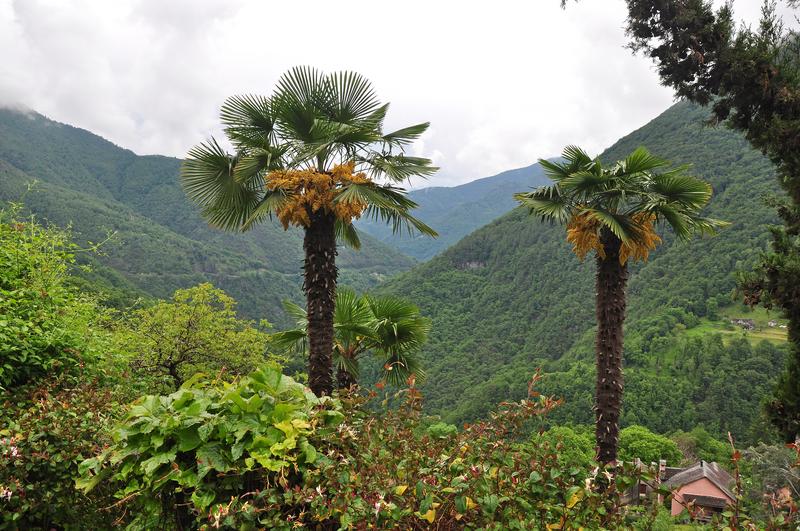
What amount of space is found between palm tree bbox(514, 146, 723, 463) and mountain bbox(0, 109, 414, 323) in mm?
31258

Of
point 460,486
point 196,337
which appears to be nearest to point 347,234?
point 460,486

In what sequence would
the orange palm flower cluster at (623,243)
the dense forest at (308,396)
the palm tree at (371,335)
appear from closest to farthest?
1. the dense forest at (308,396)
2. the orange palm flower cluster at (623,243)
3. the palm tree at (371,335)

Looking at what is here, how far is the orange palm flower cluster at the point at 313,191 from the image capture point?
18.8 ft

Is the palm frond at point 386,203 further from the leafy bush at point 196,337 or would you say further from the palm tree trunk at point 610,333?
the leafy bush at point 196,337

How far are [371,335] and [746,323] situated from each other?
74456 millimetres

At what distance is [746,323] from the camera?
6550cm

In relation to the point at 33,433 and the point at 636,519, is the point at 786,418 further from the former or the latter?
the point at 33,433

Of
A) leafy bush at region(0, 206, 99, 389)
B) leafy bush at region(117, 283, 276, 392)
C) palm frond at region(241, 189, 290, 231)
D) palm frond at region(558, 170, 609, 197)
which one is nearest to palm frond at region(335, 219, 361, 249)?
palm frond at region(241, 189, 290, 231)

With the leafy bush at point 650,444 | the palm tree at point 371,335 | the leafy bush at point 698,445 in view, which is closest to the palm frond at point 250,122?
the palm tree at point 371,335

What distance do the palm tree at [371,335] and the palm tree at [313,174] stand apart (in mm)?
1330

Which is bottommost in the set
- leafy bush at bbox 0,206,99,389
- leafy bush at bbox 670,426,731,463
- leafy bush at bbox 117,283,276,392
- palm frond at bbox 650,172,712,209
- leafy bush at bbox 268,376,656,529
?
leafy bush at bbox 670,426,731,463

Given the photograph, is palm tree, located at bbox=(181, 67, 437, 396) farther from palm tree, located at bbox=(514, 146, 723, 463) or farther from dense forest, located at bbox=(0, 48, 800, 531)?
palm tree, located at bbox=(514, 146, 723, 463)

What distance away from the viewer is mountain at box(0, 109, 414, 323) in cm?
9700

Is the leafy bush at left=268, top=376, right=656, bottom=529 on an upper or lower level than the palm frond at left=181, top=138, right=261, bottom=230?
lower
